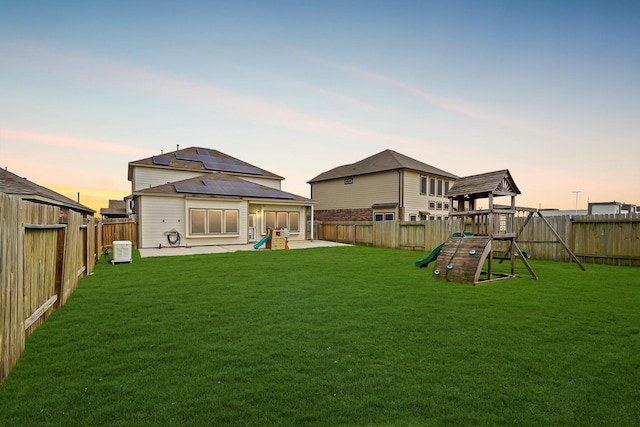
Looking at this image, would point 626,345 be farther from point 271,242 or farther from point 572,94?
point 271,242

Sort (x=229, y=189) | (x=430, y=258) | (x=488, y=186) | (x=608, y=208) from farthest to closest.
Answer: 1. (x=608, y=208)
2. (x=229, y=189)
3. (x=430, y=258)
4. (x=488, y=186)

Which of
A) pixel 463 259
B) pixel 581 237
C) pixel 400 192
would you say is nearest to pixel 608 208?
pixel 400 192

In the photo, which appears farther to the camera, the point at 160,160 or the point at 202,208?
the point at 160,160

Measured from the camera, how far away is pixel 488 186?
918 cm

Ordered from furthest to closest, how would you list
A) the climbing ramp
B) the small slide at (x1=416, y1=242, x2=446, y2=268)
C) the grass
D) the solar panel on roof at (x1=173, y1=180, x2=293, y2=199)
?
the solar panel on roof at (x1=173, y1=180, x2=293, y2=199)
the small slide at (x1=416, y1=242, x2=446, y2=268)
the climbing ramp
the grass

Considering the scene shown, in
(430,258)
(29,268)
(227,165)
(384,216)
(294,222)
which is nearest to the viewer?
(29,268)

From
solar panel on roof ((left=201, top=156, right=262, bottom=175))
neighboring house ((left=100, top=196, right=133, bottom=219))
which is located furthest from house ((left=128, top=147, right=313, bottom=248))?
neighboring house ((left=100, top=196, right=133, bottom=219))

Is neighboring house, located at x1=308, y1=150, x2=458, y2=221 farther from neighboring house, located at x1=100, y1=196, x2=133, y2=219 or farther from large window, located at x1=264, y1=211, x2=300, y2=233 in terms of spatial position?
neighboring house, located at x1=100, y1=196, x2=133, y2=219

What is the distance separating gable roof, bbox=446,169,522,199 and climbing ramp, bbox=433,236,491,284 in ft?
5.09

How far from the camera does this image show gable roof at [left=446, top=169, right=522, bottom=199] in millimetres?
9095

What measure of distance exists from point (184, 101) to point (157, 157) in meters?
11.9

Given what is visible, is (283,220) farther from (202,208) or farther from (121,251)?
(121,251)

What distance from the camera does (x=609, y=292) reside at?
6570 mm

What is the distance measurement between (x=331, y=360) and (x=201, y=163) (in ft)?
87.4
